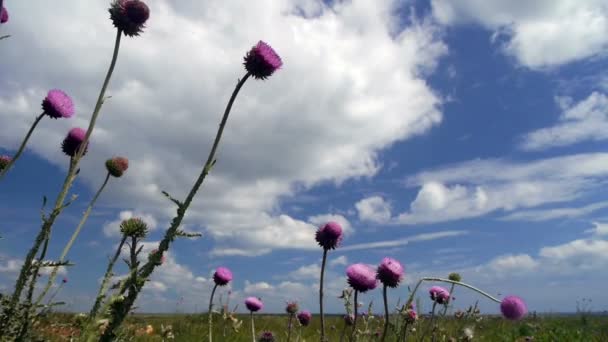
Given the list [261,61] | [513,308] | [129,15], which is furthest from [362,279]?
[129,15]

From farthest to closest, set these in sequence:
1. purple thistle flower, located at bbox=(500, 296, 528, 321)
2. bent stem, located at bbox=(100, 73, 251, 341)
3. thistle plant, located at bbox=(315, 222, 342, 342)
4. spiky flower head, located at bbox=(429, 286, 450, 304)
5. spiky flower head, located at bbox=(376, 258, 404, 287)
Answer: spiky flower head, located at bbox=(429, 286, 450, 304), thistle plant, located at bbox=(315, 222, 342, 342), spiky flower head, located at bbox=(376, 258, 404, 287), purple thistle flower, located at bbox=(500, 296, 528, 321), bent stem, located at bbox=(100, 73, 251, 341)

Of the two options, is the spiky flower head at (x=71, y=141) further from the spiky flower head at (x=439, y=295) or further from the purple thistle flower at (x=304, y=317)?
the spiky flower head at (x=439, y=295)

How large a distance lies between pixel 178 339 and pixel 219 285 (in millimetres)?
1622

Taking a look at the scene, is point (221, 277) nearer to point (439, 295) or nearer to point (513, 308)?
point (439, 295)

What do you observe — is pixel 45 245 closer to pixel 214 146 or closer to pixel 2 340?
pixel 2 340

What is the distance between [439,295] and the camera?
6.27m

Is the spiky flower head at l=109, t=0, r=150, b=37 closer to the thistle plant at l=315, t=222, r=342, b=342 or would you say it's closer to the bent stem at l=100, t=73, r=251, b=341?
the bent stem at l=100, t=73, r=251, b=341

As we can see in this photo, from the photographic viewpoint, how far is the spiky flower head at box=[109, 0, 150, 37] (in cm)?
464

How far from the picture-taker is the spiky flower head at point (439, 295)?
6.24 m

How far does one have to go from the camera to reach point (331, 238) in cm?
536

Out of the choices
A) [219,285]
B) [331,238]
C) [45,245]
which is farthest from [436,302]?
[45,245]

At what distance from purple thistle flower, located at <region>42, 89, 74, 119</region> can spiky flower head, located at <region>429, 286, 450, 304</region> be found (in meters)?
5.20

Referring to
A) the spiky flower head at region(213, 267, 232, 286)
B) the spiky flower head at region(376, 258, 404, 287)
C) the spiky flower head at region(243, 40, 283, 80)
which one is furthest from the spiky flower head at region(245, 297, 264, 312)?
the spiky flower head at region(243, 40, 283, 80)

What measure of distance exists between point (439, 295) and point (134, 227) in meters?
4.06
